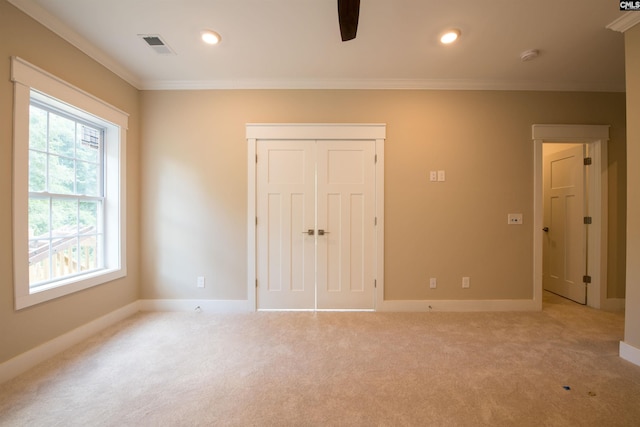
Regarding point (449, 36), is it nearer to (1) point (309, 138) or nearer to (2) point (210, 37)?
(1) point (309, 138)

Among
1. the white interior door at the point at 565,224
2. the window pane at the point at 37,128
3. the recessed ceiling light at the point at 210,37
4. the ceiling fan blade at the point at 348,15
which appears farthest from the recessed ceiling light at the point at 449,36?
the window pane at the point at 37,128

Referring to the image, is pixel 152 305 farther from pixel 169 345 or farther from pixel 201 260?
pixel 169 345

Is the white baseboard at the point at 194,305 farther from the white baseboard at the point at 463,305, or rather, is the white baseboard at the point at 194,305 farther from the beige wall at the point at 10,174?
the white baseboard at the point at 463,305

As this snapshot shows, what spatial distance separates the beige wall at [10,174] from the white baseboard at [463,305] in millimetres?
3007

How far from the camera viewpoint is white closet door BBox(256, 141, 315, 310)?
2.90m

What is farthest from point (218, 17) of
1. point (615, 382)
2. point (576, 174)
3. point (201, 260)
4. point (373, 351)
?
point (576, 174)

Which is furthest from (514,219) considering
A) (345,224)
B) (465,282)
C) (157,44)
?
(157,44)

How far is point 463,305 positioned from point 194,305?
323cm

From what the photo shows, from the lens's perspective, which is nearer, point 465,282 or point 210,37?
point 210,37

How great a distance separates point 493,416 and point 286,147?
112 inches

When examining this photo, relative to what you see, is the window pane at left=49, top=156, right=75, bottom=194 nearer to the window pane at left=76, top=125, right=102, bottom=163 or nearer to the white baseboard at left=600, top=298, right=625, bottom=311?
the window pane at left=76, top=125, right=102, bottom=163

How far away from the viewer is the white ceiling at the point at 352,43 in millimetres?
1854

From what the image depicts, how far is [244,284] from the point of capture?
2.91m

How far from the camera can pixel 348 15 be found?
1.41m
